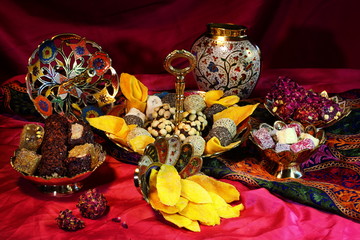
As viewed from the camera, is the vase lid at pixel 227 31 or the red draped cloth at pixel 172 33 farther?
the red draped cloth at pixel 172 33

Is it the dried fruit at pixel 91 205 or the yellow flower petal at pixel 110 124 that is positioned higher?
the yellow flower petal at pixel 110 124

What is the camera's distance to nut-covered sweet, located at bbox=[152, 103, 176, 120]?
1.09 metres

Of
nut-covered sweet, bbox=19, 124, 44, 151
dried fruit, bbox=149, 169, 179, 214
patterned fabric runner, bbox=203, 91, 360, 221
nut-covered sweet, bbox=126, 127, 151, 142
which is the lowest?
patterned fabric runner, bbox=203, 91, 360, 221

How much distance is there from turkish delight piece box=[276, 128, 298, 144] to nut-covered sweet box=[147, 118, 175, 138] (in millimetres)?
224

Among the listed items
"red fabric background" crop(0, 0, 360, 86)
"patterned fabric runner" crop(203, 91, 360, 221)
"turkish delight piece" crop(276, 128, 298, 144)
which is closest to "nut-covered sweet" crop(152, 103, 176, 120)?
"patterned fabric runner" crop(203, 91, 360, 221)

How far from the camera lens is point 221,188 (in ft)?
3.07

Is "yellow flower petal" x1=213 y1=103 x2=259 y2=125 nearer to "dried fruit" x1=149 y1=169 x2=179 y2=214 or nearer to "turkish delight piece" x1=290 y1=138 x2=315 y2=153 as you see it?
"turkish delight piece" x1=290 y1=138 x2=315 y2=153

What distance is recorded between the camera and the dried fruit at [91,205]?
2.87 ft

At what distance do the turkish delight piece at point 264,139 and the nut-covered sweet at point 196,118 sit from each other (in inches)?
4.5

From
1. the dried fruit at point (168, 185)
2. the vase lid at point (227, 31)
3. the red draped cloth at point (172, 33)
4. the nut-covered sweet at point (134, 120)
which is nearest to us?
the dried fruit at point (168, 185)

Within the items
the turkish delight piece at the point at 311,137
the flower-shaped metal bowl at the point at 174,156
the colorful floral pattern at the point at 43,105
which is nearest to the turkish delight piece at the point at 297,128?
the turkish delight piece at the point at 311,137

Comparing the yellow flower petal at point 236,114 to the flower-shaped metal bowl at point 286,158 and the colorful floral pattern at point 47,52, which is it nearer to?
the flower-shaped metal bowl at point 286,158

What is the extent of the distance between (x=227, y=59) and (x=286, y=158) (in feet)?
1.26

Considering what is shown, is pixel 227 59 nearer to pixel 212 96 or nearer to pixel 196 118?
pixel 212 96
